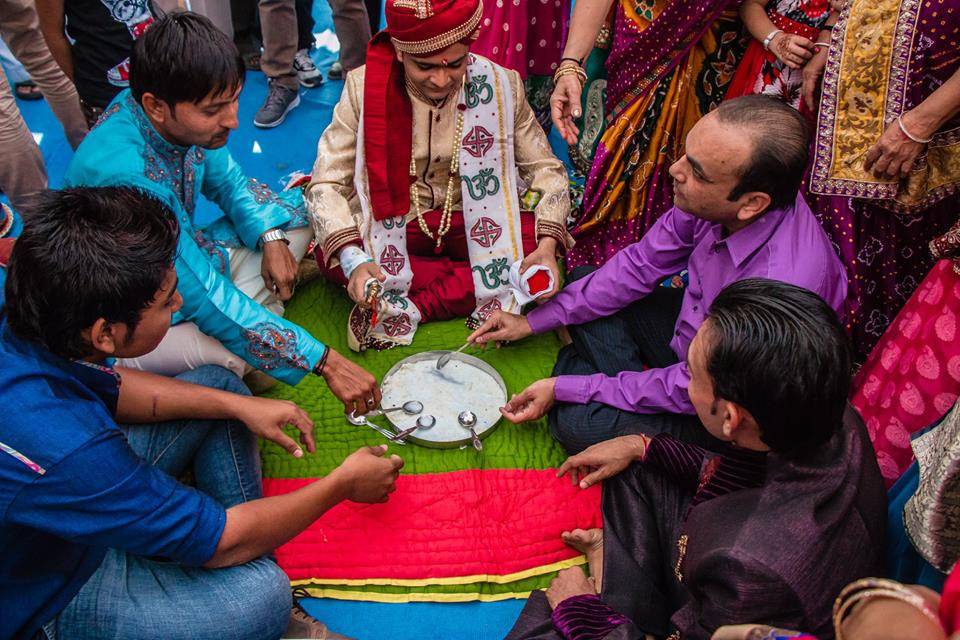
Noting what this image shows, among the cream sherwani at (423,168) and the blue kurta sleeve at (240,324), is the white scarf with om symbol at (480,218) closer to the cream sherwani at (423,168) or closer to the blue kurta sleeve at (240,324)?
the cream sherwani at (423,168)

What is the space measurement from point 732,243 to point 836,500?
2.92ft

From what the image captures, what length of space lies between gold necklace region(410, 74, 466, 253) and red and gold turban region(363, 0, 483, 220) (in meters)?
0.08

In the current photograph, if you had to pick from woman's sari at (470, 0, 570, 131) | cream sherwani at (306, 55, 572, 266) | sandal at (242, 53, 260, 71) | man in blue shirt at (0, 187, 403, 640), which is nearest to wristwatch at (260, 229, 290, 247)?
cream sherwani at (306, 55, 572, 266)

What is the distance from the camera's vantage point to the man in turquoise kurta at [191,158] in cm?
196

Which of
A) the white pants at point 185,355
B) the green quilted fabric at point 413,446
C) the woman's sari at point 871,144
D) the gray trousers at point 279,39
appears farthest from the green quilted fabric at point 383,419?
the gray trousers at point 279,39

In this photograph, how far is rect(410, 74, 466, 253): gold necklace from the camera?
8.56 feet

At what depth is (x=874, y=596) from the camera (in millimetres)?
962

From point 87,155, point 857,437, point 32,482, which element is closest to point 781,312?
point 857,437

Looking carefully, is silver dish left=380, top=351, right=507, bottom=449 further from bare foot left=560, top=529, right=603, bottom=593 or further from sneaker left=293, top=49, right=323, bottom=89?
sneaker left=293, top=49, right=323, bottom=89

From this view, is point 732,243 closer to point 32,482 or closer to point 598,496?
point 598,496

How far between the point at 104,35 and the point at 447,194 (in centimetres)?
177

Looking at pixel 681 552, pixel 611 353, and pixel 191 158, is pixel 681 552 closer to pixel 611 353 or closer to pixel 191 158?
pixel 611 353

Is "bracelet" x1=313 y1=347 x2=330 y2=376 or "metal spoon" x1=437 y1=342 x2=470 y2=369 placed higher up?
"bracelet" x1=313 y1=347 x2=330 y2=376

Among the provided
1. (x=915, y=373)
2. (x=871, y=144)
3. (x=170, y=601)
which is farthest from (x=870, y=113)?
(x=170, y=601)
